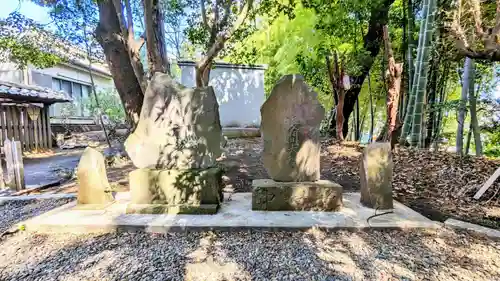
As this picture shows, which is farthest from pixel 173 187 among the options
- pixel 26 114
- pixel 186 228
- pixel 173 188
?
pixel 26 114

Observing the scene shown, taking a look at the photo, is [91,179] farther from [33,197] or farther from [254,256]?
[254,256]

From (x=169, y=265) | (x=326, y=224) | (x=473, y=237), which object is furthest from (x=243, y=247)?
(x=473, y=237)

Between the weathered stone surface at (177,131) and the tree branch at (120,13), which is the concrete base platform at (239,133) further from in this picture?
the weathered stone surface at (177,131)

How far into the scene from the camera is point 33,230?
3.01 m

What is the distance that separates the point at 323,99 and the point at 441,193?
7917 mm

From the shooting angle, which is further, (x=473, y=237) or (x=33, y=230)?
(x=33, y=230)

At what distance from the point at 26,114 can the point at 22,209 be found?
8.29 metres

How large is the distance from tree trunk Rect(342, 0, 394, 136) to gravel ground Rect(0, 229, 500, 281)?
6060 millimetres

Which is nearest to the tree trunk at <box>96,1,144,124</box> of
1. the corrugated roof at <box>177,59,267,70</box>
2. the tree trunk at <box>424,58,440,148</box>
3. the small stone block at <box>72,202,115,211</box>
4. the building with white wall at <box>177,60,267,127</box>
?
the small stone block at <box>72,202,115,211</box>

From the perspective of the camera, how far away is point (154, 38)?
15.1ft

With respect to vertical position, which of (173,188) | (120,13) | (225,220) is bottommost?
(225,220)

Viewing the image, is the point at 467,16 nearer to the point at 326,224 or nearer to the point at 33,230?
the point at 326,224

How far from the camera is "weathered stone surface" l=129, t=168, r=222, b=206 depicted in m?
3.39

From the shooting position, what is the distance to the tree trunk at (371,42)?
7.27m
